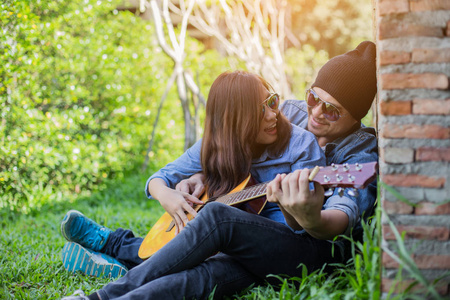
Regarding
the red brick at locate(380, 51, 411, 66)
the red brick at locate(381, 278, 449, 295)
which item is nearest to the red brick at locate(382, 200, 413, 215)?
the red brick at locate(381, 278, 449, 295)

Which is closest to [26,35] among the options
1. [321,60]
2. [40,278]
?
[40,278]

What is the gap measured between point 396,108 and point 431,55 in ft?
0.77

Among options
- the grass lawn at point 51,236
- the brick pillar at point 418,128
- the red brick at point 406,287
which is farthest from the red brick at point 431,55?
the grass lawn at point 51,236

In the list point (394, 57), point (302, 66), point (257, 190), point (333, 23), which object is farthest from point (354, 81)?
point (333, 23)

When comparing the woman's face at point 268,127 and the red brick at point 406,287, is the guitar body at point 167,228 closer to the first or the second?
the woman's face at point 268,127

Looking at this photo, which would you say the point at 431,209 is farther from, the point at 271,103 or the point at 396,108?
the point at 271,103

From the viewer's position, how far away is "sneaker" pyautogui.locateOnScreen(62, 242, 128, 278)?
322 centimetres

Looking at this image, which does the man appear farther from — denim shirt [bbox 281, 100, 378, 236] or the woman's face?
the woman's face

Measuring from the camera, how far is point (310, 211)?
2139mm

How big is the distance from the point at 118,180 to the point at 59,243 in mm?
2600

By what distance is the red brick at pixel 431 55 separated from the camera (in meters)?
1.90

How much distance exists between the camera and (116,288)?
238 centimetres

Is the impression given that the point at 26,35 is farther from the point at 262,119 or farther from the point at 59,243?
the point at 262,119

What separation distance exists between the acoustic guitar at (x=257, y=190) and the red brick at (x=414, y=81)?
32cm
